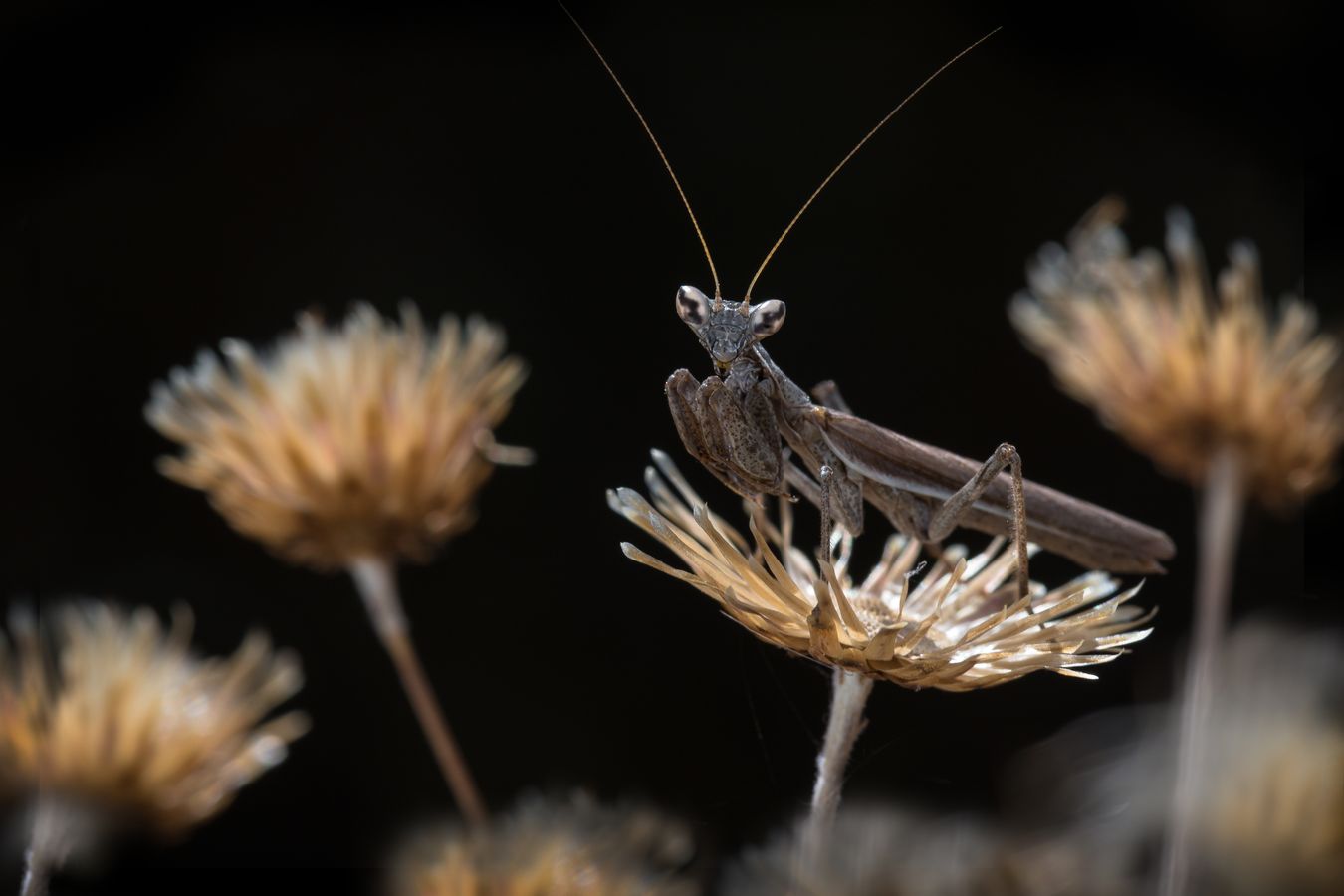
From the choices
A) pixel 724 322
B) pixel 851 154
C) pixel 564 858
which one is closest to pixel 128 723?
pixel 564 858

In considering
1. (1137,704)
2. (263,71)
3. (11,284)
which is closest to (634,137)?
(263,71)

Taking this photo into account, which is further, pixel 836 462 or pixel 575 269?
pixel 575 269

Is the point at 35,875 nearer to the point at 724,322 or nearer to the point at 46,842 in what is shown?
the point at 46,842

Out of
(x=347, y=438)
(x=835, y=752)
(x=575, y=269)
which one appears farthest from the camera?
(x=575, y=269)

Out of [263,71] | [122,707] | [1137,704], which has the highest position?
[263,71]

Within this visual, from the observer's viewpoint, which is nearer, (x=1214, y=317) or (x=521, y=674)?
(x=1214, y=317)

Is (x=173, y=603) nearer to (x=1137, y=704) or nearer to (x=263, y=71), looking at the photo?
(x=263, y=71)
